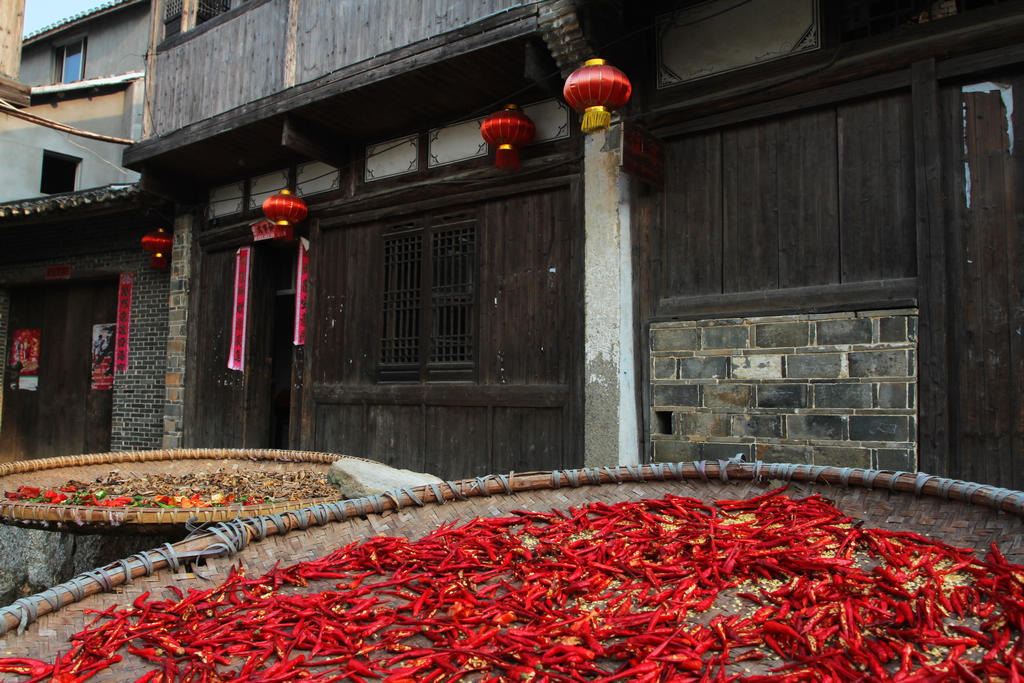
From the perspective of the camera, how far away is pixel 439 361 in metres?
6.48

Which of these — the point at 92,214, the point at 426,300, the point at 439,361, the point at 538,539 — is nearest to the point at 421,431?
the point at 439,361

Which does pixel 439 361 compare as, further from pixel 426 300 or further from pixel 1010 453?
pixel 1010 453

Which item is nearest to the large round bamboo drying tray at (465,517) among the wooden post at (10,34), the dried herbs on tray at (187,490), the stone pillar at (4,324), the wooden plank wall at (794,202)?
the dried herbs on tray at (187,490)

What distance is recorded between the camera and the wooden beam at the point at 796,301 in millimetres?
4129

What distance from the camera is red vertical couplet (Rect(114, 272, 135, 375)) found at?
389 inches

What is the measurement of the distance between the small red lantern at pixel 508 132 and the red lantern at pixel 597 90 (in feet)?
3.85

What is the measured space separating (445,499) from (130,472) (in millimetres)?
2919

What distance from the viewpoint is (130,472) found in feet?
15.2

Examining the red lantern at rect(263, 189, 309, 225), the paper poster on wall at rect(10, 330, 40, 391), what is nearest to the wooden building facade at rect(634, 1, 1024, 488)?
the red lantern at rect(263, 189, 309, 225)

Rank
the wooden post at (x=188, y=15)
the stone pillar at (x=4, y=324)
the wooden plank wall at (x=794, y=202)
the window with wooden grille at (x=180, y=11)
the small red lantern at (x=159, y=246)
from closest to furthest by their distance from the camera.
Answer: the wooden plank wall at (x=794, y=202), the wooden post at (x=188, y=15), the window with wooden grille at (x=180, y=11), the small red lantern at (x=159, y=246), the stone pillar at (x=4, y=324)

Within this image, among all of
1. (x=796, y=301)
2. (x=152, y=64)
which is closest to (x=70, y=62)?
(x=152, y=64)

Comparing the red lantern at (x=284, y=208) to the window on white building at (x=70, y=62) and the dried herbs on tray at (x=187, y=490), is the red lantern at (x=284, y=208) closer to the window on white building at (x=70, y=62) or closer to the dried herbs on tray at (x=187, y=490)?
the dried herbs on tray at (x=187, y=490)

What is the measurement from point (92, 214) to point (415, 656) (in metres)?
10.1

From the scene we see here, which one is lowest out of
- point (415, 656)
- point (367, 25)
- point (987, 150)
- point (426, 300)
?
point (415, 656)
